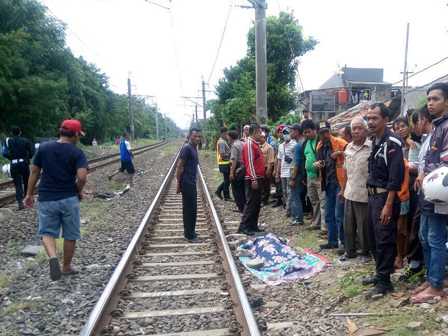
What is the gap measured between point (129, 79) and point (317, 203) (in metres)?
41.1

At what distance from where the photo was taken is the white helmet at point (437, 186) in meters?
3.01

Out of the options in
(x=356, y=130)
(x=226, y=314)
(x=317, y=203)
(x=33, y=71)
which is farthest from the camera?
(x=33, y=71)

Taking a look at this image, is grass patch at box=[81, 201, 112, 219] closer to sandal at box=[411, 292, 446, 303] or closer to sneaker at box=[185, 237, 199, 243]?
sneaker at box=[185, 237, 199, 243]

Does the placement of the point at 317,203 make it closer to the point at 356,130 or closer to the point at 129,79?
the point at 356,130

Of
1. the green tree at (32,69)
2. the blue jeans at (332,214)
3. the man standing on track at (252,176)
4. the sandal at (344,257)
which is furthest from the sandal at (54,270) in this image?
the green tree at (32,69)

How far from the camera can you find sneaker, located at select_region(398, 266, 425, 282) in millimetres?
4020

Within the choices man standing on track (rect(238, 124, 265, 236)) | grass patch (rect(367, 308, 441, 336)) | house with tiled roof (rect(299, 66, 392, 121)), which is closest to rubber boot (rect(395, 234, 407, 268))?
grass patch (rect(367, 308, 441, 336))

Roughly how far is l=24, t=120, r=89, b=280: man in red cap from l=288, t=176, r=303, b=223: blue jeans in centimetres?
380

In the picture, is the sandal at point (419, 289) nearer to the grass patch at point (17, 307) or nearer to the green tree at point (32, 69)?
the grass patch at point (17, 307)

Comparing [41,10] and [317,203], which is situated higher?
[41,10]

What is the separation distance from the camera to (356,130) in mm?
4574

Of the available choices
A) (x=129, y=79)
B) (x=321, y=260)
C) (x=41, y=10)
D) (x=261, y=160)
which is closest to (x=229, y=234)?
(x=261, y=160)

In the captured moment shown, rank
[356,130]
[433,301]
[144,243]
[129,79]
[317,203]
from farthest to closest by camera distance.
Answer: [129,79] < [317,203] < [144,243] < [356,130] < [433,301]

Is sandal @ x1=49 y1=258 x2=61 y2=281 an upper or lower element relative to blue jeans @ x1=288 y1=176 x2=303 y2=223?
lower
